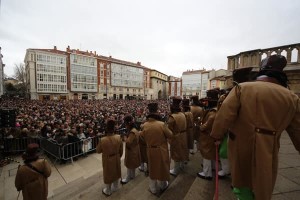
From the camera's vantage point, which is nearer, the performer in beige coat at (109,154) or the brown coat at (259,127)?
the brown coat at (259,127)

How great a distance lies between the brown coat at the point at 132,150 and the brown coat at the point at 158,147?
0.85m

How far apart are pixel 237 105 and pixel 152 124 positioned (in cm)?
229

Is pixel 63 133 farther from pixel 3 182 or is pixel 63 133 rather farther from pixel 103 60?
pixel 103 60

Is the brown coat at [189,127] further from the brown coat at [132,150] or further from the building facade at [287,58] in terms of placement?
the building facade at [287,58]

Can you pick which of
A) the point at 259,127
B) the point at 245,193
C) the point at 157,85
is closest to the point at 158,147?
the point at 245,193

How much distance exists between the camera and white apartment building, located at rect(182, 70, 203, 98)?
234 feet

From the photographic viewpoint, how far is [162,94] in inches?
3413

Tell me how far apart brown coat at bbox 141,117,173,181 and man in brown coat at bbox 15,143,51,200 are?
2.42m

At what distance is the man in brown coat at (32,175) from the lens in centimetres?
351

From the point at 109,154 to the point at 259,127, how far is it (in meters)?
3.57

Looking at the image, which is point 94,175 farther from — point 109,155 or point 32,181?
point 32,181

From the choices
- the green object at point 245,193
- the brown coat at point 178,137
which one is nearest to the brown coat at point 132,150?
the brown coat at point 178,137

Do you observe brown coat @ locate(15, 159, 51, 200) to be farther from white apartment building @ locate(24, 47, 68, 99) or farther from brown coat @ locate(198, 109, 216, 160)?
white apartment building @ locate(24, 47, 68, 99)

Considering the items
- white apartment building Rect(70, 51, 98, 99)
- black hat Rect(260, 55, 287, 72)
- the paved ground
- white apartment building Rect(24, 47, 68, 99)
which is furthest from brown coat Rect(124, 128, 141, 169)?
white apartment building Rect(70, 51, 98, 99)
